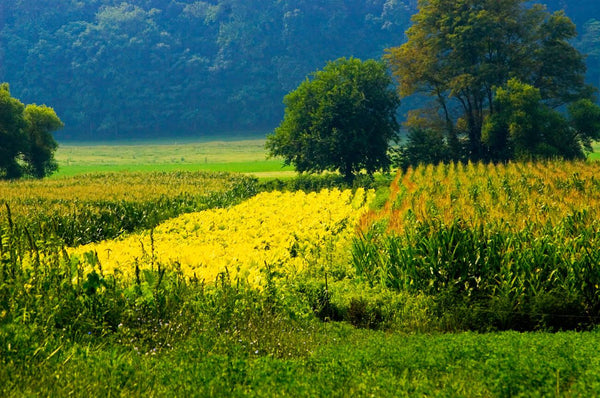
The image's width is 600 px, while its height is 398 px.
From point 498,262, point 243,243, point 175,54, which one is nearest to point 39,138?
point 243,243

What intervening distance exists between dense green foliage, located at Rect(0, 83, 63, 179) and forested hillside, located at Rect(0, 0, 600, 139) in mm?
101384

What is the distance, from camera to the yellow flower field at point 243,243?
14.2 metres

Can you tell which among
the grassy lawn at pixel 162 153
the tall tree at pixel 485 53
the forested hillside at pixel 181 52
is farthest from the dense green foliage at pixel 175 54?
the tall tree at pixel 485 53

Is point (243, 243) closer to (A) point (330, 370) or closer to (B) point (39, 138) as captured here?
(A) point (330, 370)

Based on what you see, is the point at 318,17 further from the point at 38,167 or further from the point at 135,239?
the point at 135,239

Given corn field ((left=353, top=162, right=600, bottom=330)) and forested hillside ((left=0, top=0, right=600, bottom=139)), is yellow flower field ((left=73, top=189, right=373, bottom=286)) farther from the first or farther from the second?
forested hillside ((left=0, top=0, right=600, bottom=139))

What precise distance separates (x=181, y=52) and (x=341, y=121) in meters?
137

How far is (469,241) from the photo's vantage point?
13398mm

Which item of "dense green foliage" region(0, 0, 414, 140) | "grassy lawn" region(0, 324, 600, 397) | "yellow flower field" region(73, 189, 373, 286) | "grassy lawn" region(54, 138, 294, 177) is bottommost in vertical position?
"grassy lawn" region(0, 324, 600, 397)

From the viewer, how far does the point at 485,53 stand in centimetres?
5047

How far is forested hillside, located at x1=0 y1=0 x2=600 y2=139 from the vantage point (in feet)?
512

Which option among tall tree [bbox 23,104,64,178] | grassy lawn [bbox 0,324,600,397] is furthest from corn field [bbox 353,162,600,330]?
tall tree [bbox 23,104,64,178]

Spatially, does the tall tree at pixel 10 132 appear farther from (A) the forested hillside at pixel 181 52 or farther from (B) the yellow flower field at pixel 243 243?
(A) the forested hillside at pixel 181 52

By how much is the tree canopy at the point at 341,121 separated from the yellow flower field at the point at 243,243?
1836 centimetres
